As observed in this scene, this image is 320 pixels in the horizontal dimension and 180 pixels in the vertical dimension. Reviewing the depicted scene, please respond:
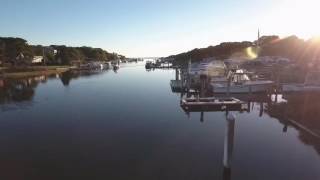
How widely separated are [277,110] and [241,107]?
339cm

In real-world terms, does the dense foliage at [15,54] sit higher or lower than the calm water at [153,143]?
higher

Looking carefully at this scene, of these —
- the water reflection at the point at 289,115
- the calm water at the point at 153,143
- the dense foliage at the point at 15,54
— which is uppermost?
the dense foliage at the point at 15,54

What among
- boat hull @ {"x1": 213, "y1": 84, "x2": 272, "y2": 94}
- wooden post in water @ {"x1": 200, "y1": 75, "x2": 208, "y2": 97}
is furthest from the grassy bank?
boat hull @ {"x1": 213, "y1": 84, "x2": 272, "y2": 94}

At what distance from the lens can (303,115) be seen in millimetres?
29391

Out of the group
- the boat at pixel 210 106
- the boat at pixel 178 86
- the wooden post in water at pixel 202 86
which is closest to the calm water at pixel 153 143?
the boat at pixel 210 106

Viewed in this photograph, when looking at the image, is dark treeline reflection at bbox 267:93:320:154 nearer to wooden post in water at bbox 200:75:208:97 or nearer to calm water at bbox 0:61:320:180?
calm water at bbox 0:61:320:180

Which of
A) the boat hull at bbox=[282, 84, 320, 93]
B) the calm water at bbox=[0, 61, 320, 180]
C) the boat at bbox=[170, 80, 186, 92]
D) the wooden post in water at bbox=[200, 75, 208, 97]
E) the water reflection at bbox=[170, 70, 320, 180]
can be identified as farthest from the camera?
the boat at bbox=[170, 80, 186, 92]

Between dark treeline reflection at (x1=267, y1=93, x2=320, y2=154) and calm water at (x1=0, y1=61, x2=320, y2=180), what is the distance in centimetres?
8

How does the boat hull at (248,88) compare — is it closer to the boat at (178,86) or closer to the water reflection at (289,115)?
the water reflection at (289,115)

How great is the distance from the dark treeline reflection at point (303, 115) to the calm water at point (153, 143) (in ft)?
0.25

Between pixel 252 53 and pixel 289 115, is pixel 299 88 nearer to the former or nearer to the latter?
pixel 289 115

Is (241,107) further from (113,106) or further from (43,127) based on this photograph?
(43,127)

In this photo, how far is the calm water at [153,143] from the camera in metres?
18.4

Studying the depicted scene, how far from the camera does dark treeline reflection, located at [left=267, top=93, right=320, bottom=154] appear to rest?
928 inches
